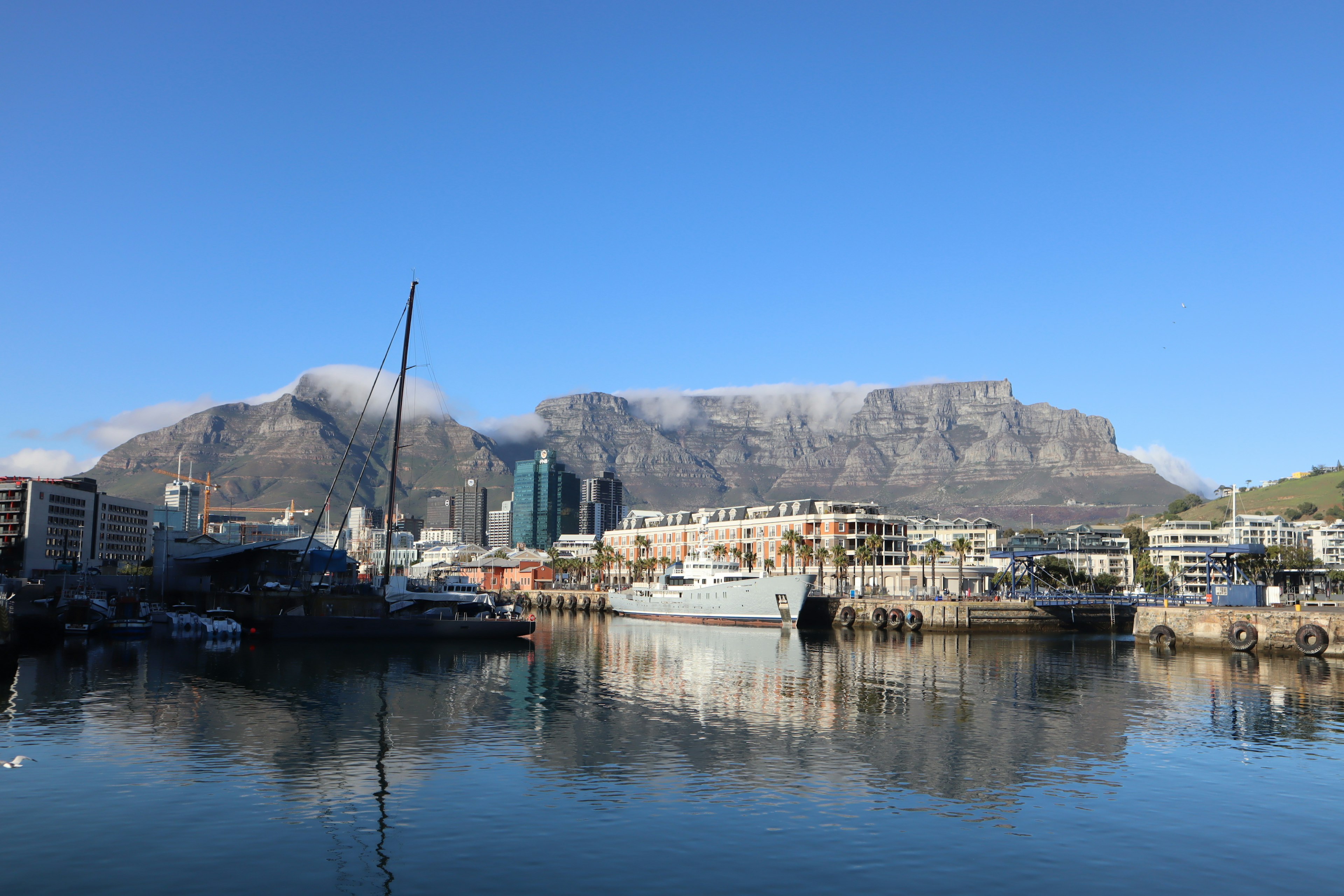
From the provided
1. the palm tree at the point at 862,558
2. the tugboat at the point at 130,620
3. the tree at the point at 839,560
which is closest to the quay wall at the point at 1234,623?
the palm tree at the point at 862,558

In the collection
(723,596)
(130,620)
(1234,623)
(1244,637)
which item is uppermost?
(1234,623)

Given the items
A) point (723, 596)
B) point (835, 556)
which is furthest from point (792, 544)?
point (723, 596)

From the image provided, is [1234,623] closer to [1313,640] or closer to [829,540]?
[1313,640]

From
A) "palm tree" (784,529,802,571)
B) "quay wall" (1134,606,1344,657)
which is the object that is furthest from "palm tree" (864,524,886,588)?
"quay wall" (1134,606,1344,657)

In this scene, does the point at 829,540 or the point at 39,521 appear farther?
the point at 39,521

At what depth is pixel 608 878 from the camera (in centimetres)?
2025

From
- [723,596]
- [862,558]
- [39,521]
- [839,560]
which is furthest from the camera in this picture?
[39,521]

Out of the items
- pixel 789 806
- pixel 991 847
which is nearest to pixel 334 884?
pixel 789 806

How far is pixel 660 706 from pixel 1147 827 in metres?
23.4

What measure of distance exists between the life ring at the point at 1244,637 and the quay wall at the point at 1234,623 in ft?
0.76

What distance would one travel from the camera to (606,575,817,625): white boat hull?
110 m

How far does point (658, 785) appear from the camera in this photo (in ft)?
92.9

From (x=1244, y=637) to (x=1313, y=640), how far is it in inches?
216

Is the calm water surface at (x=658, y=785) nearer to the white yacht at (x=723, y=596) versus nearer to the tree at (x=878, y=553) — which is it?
the white yacht at (x=723, y=596)
